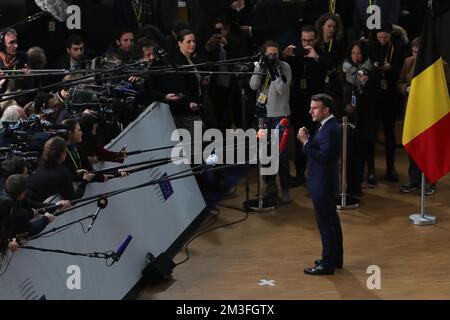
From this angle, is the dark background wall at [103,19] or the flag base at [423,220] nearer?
the flag base at [423,220]

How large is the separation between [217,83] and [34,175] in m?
4.79

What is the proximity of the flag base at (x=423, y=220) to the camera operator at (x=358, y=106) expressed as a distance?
1012mm

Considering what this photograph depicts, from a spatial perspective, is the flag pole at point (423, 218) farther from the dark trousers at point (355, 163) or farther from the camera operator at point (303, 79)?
the camera operator at point (303, 79)

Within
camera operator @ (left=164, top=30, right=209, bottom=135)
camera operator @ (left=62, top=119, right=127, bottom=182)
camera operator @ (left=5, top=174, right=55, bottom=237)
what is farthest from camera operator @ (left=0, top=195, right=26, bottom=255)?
camera operator @ (left=164, top=30, right=209, bottom=135)

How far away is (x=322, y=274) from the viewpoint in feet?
27.8

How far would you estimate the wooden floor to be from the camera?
8.10 m

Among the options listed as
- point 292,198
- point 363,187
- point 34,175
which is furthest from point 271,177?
point 34,175

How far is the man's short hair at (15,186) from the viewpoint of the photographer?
636 cm

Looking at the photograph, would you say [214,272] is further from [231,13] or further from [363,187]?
[231,13]

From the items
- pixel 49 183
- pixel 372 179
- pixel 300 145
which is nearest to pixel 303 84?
pixel 300 145

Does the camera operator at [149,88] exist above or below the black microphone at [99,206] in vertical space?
above

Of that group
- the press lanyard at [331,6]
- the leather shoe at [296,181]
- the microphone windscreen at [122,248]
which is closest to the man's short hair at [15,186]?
the microphone windscreen at [122,248]

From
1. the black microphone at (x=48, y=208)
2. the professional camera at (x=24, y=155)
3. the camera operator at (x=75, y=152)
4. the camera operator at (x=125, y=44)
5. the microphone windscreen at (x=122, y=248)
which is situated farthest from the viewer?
the camera operator at (x=125, y=44)

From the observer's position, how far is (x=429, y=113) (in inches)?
379
